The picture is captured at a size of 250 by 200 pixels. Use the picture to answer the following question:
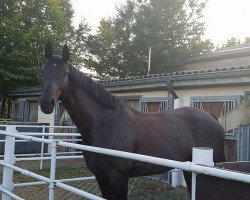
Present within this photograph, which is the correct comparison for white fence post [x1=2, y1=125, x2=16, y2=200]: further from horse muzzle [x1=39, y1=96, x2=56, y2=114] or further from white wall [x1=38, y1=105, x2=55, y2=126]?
white wall [x1=38, y1=105, x2=55, y2=126]

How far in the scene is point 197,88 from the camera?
7344mm

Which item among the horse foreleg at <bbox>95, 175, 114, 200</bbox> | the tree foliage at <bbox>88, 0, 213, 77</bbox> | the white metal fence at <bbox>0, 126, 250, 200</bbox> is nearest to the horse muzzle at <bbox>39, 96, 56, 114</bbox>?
the white metal fence at <bbox>0, 126, 250, 200</bbox>

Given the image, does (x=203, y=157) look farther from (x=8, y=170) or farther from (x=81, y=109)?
(x=8, y=170)

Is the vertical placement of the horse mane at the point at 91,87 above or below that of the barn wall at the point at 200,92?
below

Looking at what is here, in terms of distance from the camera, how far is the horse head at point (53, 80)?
3.25m

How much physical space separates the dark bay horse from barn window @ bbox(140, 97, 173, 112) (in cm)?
397

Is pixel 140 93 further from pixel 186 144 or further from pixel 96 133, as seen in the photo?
pixel 96 133

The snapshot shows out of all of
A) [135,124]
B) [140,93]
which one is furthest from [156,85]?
[135,124]

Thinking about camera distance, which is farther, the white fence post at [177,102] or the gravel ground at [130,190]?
the white fence post at [177,102]

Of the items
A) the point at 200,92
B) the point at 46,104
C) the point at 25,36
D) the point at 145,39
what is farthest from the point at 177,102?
the point at 145,39

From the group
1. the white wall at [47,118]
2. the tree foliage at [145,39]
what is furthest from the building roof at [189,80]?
the tree foliage at [145,39]

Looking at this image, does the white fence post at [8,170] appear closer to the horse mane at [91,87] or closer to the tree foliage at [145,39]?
the horse mane at [91,87]

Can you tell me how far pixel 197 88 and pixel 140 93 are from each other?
2300 mm

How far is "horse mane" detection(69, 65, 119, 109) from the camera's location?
3.66m
